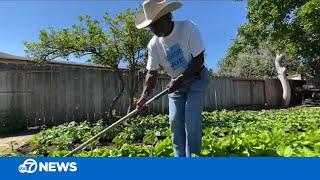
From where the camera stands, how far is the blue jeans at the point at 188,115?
15.6 feet

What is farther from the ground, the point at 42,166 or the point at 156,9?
the point at 156,9

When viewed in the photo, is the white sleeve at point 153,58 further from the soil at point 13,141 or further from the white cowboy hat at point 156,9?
the soil at point 13,141

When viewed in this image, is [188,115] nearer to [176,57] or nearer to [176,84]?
[176,84]

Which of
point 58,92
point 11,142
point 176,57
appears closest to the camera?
point 176,57

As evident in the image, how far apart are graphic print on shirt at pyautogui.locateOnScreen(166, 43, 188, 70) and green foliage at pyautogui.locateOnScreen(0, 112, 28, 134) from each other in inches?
310

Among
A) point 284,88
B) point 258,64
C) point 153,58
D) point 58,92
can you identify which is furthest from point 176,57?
point 258,64

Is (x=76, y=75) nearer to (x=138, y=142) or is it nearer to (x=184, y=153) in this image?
(x=138, y=142)

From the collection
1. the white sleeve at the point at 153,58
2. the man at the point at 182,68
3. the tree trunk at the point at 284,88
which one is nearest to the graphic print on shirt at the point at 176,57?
the man at the point at 182,68

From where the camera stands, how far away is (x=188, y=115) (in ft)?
15.6

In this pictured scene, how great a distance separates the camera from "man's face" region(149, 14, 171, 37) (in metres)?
4.77

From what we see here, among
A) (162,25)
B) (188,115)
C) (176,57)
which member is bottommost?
(188,115)

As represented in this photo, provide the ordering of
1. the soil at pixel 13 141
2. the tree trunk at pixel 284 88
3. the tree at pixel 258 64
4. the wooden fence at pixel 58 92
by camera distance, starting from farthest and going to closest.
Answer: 1. the tree at pixel 258 64
2. the tree trunk at pixel 284 88
3. the wooden fence at pixel 58 92
4. the soil at pixel 13 141

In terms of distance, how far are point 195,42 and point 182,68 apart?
0.31 meters

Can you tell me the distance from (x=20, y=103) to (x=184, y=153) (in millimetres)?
8828
